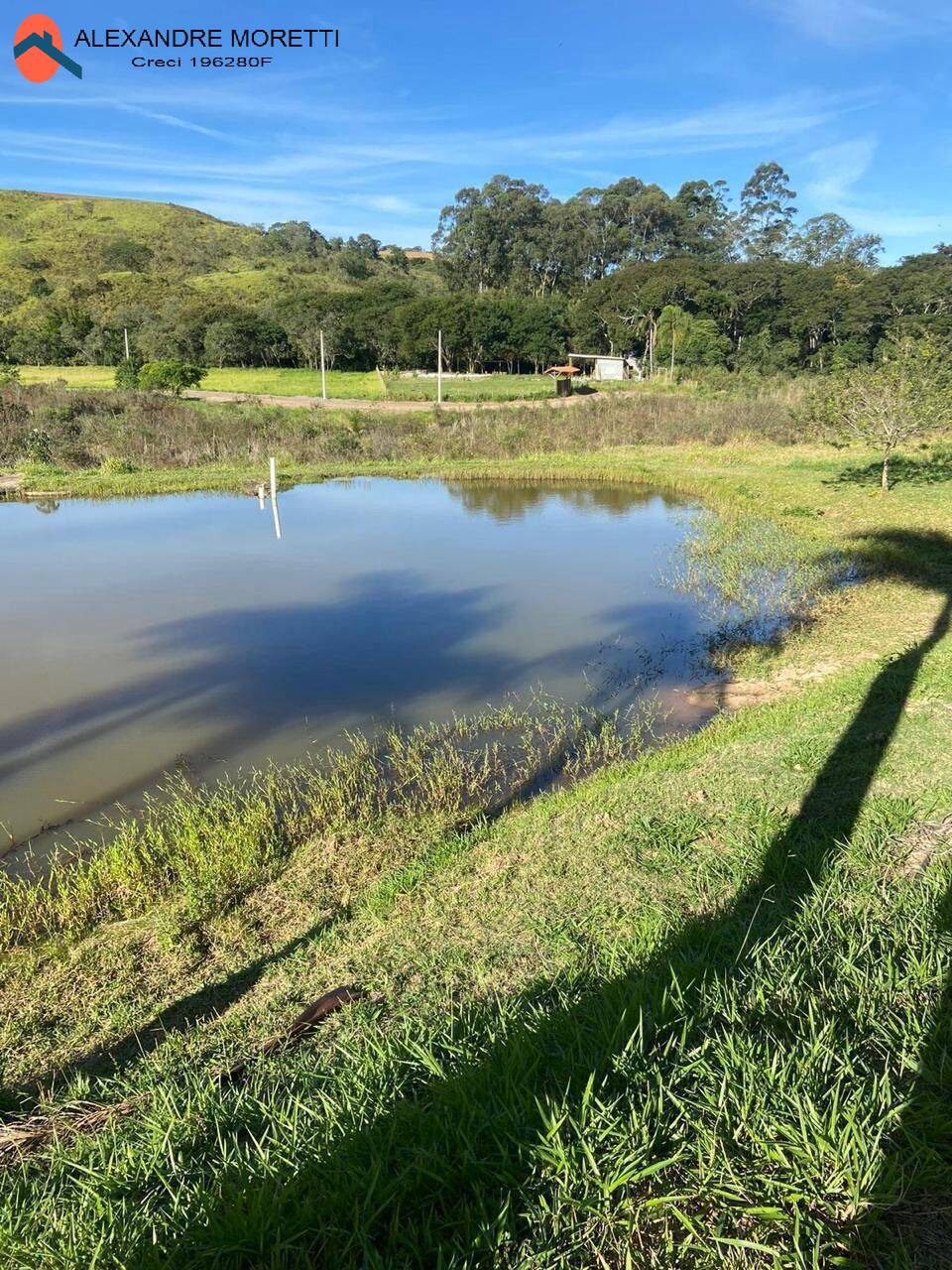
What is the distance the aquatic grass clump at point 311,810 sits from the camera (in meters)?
4.55

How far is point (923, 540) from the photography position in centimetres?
1143

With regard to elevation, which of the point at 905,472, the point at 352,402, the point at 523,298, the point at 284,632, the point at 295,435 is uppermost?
the point at 523,298

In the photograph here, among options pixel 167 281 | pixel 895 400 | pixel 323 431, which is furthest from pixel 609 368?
pixel 167 281

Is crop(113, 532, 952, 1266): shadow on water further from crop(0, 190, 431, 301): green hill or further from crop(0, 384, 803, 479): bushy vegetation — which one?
crop(0, 190, 431, 301): green hill

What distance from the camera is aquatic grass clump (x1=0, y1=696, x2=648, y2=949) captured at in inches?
179

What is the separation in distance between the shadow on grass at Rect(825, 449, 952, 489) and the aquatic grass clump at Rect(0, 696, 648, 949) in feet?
40.1

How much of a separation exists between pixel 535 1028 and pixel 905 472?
17.6m

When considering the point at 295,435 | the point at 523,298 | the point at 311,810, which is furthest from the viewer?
the point at 523,298

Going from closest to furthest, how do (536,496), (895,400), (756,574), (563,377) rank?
(756,574) < (895,400) < (536,496) < (563,377)

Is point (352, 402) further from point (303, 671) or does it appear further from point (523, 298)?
point (303, 671)

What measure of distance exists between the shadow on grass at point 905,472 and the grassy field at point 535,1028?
11.7m

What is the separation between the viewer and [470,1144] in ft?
6.40

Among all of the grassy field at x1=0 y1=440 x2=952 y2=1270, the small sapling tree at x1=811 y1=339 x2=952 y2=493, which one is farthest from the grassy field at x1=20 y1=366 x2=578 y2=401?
the grassy field at x1=0 y1=440 x2=952 y2=1270

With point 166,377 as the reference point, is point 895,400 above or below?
below
